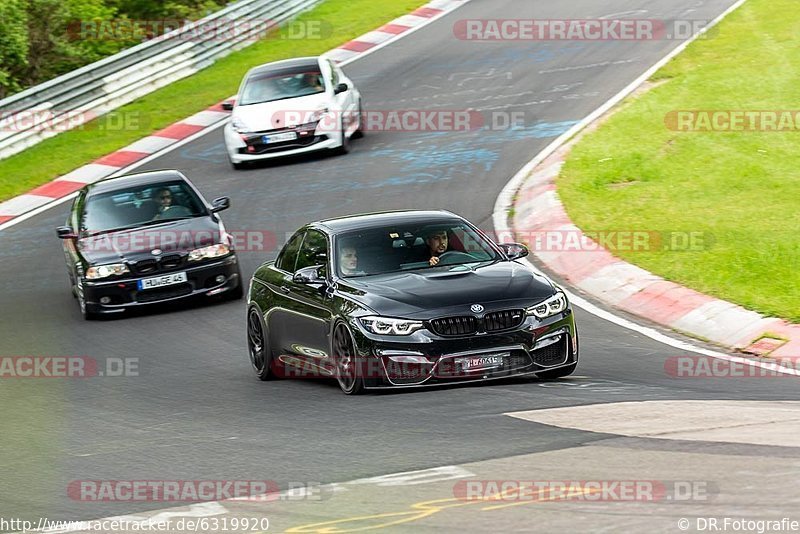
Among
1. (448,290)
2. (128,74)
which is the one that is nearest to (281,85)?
(128,74)

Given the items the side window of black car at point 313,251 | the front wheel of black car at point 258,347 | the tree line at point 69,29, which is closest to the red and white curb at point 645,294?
the side window of black car at point 313,251

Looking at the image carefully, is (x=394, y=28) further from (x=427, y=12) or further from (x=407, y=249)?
(x=407, y=249)

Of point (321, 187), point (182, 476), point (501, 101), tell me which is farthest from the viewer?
point (501, 101)

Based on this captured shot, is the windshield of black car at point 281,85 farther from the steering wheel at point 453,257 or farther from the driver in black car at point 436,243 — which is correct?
the steering wheel at point 453,257

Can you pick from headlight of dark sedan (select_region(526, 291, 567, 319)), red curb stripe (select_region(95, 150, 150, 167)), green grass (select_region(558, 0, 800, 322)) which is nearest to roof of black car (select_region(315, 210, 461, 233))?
headlight of dark sedan (select_region(526, 291, 567, 319))

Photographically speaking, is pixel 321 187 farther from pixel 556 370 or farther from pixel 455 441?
pixel 455 441

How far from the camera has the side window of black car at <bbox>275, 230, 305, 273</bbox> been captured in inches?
504

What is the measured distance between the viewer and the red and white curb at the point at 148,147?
24.0m

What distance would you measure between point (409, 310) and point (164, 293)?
673 cm

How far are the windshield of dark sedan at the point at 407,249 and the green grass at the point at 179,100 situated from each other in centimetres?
1408

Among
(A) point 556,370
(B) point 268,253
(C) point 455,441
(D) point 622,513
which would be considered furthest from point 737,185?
(D) point 622,513

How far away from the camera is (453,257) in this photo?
1183 centimetres

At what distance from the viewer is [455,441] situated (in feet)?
29.2

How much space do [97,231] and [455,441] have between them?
9726mm
